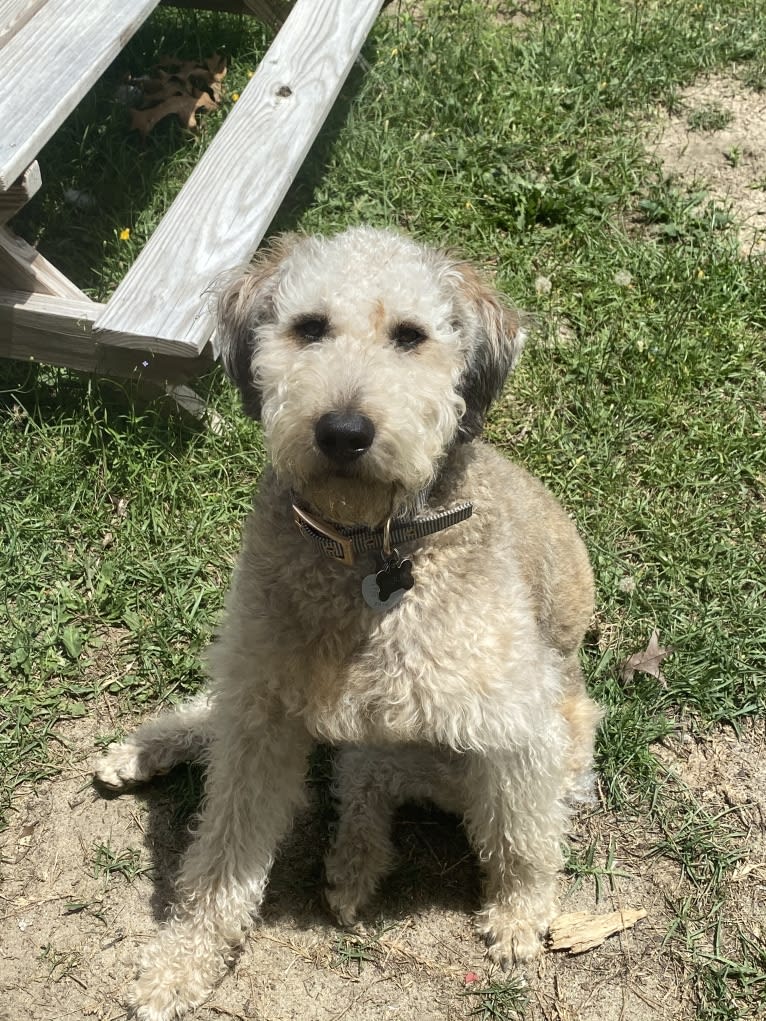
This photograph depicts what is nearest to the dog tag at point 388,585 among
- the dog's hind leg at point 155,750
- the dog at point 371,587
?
the dog at point 371,587

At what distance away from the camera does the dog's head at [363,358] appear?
224 centimetres

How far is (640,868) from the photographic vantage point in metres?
3.23

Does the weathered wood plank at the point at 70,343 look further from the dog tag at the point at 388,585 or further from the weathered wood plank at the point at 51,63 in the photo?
the dog tag at the point at 388,585

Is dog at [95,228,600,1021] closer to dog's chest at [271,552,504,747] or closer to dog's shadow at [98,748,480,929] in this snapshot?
dog's chest at [271,552,504,747]

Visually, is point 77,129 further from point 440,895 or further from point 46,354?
point 440,895

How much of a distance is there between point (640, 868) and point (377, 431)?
192 centimetres

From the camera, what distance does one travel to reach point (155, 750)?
3299mm

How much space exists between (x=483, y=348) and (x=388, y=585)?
0.68 m

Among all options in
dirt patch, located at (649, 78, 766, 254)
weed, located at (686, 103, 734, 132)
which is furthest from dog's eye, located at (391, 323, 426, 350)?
weed, located at (686, 103, 734, 132)

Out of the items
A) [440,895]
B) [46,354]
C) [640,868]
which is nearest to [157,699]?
[440,895]

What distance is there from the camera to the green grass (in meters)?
3.58

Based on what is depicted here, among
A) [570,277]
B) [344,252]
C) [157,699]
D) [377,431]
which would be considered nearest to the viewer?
[377,431]

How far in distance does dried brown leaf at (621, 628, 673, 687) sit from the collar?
1450 millimetres

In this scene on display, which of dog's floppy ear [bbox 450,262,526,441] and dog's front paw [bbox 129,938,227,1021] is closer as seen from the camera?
dog's floppy ear [bbox 450,262,526,441]
